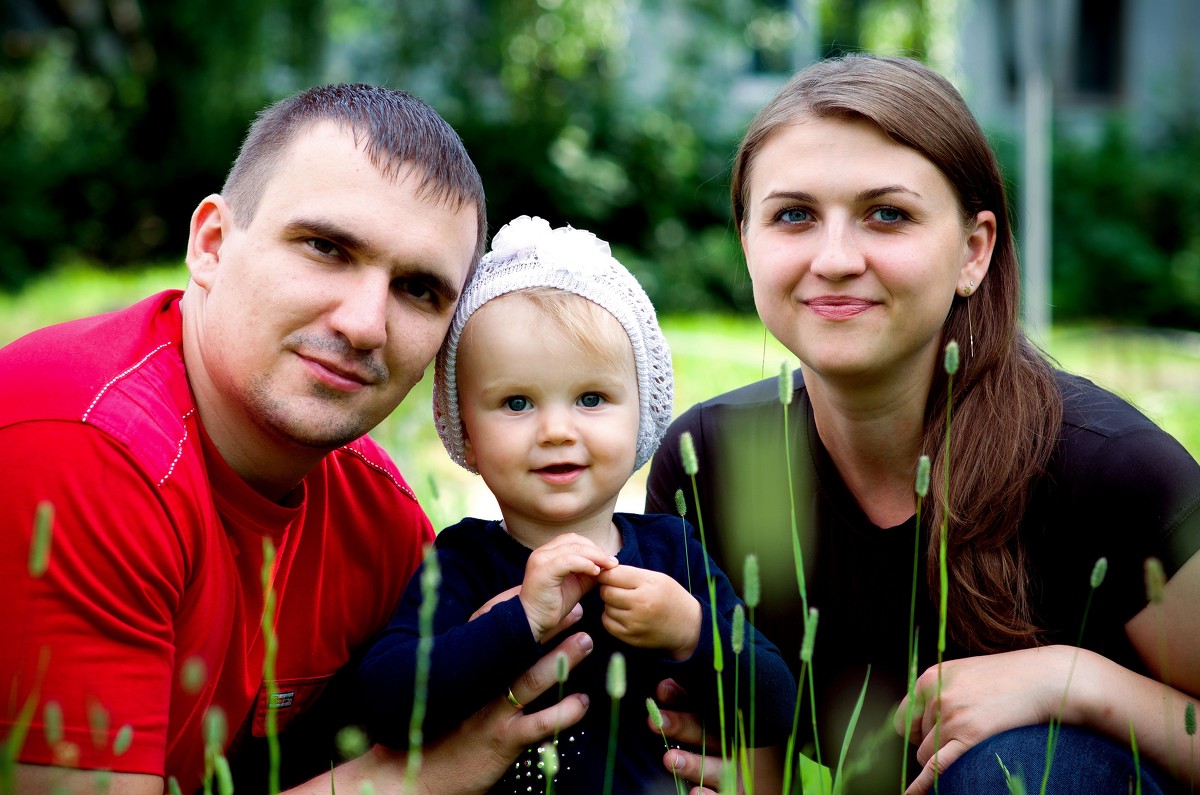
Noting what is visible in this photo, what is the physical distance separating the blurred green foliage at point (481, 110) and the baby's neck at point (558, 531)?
10662 mm

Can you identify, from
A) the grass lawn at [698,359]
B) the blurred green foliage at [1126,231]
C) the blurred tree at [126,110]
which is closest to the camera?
the grass lawn at [698,359]

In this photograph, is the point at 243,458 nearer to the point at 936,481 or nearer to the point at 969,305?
the point at 936,481

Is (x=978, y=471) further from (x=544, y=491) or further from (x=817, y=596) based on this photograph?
(x=544, y=491)

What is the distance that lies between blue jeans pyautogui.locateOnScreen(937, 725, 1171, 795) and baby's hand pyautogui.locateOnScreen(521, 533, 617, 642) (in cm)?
82

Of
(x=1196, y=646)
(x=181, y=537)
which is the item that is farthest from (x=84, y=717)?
(x=1196, y=646)

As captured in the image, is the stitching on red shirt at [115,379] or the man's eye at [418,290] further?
the man's eye at [418,290]

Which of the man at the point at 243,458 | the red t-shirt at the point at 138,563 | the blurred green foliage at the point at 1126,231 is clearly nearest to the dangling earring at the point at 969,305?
the man at the point at 243,458

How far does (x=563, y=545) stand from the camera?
7.32ft

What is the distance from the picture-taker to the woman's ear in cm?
282

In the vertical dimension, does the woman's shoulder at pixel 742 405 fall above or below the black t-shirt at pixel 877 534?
above

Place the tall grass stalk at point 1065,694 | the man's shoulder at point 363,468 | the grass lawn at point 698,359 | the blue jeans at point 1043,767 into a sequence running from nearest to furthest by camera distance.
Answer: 1. the tall grass stalk at point 1065,694
2. the blue jeans at point 1043,767
3. the man's shoulder at point 363,468
4. the grass lawn at point 698,359

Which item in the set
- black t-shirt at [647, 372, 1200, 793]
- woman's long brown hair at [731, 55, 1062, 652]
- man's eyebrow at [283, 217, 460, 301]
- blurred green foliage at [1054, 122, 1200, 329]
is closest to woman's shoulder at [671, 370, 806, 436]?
black t-shirt at [647, 372, 1200, 793]

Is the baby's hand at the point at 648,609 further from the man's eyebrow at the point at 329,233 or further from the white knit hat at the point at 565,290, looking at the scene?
the man's eyebrow at the point at 329,233

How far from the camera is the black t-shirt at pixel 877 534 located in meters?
2.52
